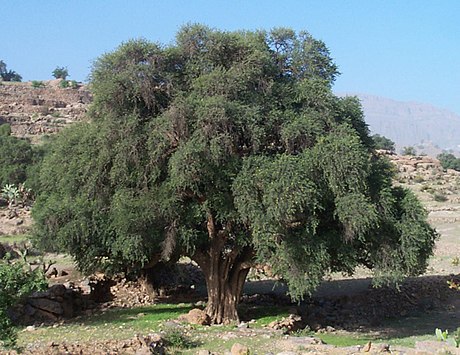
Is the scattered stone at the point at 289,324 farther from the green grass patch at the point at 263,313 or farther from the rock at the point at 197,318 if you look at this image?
the rock at the point at 197,318

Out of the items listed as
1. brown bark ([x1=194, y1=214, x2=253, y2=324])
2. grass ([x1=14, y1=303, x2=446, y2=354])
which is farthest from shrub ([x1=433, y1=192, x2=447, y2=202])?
brown bark ([x1=194, y1=214, x2=253, y2=324])

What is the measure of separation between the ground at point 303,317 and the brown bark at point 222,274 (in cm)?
85

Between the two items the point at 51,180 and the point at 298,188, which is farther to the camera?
the point at 51,180

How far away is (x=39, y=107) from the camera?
89.4 metres

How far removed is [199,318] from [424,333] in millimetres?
6983

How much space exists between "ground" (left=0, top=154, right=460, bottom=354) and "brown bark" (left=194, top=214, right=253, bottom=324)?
85 cm

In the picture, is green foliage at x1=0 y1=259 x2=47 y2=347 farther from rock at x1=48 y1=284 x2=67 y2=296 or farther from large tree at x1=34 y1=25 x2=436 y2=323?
rock at x1=48 y1=284 x2=67 y2=296

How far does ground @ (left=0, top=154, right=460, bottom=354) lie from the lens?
45.1 feet

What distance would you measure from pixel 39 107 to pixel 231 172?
262 ft

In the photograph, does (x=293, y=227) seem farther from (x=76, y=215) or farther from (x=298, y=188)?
(x=76, y=215)

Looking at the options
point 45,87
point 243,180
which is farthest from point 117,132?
point 45,87

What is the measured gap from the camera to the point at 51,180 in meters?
19.8

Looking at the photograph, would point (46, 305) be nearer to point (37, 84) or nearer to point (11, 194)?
point (11, 194)

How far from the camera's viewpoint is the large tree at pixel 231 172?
595 inches
